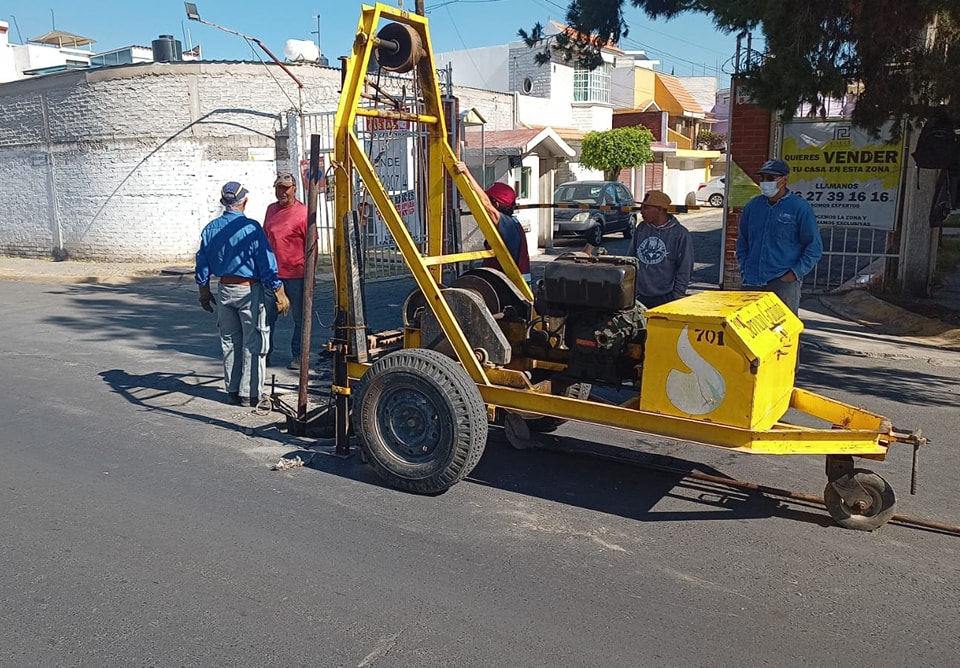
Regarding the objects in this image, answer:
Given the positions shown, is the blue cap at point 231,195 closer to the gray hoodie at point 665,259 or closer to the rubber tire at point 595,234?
the gray hoodie at point 665,259

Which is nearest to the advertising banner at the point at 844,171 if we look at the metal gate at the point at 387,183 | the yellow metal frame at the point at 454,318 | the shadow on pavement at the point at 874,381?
the shadow on pavement at the point at 874,381

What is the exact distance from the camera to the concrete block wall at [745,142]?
458 inches

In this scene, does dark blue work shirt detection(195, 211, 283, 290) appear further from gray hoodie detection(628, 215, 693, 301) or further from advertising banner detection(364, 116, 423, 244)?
advertising banner detection(364, 116, 423, 244)

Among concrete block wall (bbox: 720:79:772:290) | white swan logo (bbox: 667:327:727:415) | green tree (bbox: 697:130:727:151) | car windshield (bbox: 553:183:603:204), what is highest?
green tree (bbox: 697:130:727:151)

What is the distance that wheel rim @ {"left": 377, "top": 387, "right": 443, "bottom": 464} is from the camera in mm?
4910

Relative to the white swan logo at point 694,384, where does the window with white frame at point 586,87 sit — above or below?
above

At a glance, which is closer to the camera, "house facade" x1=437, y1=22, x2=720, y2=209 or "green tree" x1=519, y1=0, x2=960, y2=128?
"green tree" x1=519, y1=0, x2=960, y2=128

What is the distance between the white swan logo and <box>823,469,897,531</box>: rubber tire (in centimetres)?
86

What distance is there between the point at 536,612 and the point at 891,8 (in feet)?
19.9

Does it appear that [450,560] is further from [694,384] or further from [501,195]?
[501,195]

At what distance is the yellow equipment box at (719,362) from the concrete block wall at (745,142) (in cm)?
754

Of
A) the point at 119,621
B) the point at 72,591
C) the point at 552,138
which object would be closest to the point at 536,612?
the point at 119,621

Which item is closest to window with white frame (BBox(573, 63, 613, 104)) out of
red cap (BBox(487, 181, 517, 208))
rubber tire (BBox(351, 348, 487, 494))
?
red cap (BBox(487, 181, 517, 208))

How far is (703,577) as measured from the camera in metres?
3.99
